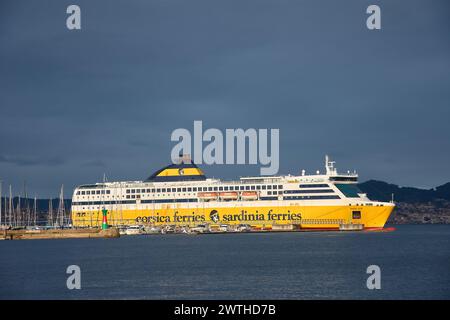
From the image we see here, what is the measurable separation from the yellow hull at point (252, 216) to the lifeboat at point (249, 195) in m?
1.42

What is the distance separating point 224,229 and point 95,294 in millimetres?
71118

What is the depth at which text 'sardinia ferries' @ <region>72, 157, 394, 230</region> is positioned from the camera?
108 meters

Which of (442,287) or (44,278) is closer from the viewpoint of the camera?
(442,287)

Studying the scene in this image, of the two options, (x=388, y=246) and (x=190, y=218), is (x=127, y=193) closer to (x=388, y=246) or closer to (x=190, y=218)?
(x=190, y=218)

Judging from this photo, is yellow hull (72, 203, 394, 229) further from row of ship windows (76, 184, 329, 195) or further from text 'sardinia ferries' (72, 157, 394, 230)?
row of ship windows (76, 184, 329, 195)

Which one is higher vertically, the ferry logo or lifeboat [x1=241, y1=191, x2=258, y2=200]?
lifeboat [x1=241, y1=191, x2=258, y2=200]

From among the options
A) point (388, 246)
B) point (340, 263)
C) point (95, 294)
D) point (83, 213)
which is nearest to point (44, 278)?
point (95, 294)

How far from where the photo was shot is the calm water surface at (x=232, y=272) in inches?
1742

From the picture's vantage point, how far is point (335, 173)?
110 m

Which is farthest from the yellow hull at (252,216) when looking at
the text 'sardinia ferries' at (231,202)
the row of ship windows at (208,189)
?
the row of ship windows at (208,189)
